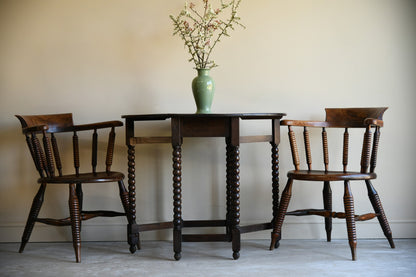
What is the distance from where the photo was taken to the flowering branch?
2.98 m

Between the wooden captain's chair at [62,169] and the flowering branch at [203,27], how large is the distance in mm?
690

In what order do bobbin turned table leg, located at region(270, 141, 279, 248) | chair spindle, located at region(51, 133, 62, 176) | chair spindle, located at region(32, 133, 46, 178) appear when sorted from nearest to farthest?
1. chair spindle, located at region(32, 133, 46, 178)
2. bobbin turned table leg, located at region(270, 141, 279, 248)
3. chair spindle, located at region(51, 133, 62, 176)

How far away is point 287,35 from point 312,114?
566 millimetres

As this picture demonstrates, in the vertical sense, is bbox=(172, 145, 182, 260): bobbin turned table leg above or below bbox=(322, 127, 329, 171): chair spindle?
below

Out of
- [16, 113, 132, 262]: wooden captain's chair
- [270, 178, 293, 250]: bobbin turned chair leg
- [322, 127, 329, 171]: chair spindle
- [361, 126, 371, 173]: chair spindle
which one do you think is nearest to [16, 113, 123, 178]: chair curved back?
[16, 113, 132, 262]: wooden captain's chair

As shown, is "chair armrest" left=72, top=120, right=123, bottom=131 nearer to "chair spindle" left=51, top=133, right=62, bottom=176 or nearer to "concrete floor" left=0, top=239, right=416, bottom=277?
"chair spindle" left=51, top=133, right=62, bottom=176

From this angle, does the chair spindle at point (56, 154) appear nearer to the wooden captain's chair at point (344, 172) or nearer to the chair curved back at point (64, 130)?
the chair curved back at point (64, 130)

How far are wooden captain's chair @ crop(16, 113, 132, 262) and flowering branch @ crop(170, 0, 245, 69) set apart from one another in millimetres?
690

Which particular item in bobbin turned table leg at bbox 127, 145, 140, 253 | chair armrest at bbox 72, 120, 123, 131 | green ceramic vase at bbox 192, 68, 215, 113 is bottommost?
bobbin turned table leg at bbox 127, 145, 140, 253

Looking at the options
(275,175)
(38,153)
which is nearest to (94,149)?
(38,153)

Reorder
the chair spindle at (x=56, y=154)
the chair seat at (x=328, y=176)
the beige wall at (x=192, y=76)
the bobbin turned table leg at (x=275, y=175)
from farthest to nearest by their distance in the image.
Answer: the beige wall at (x=192, y=76) → the chair spindle at (x=56, y=154) → the bobbin turned table leg at (x=275, y=175) → the chair seat at (x=328, y=176)

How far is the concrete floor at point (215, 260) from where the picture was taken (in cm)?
241

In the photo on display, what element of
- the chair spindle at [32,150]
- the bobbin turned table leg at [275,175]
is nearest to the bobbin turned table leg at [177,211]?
the bobbin turned table leg at [275,175]

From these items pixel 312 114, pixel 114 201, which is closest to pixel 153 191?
pixel 114 201
